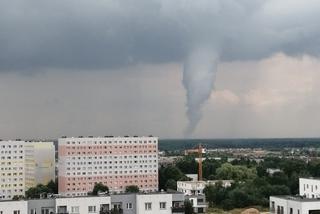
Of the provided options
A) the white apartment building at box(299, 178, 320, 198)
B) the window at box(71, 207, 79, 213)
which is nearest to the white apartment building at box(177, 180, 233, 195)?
the white apartment building at box(299, 178, 320, 198)

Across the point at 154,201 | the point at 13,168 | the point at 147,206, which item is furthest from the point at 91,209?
the point at 13,168

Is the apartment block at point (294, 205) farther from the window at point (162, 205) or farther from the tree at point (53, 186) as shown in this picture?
the tree at point (53, 186)

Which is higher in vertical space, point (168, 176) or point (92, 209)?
point (92, 209)

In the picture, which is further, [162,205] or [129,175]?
[129,175]

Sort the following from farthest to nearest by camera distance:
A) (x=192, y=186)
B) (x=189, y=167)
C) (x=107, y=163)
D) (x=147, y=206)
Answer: (x=189, y=167), (x=107, y=163), (x=192, y=186), (x=147, y=206)

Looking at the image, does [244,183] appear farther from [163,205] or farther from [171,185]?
[163,205]

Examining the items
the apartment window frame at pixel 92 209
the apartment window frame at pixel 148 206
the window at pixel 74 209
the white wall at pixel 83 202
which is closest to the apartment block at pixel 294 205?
the apartment window frame at pixel 148 206
